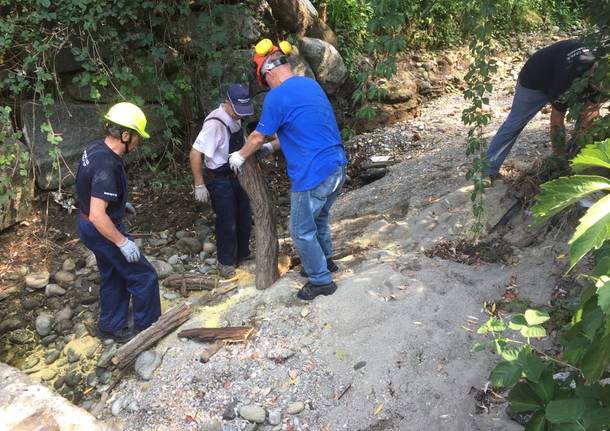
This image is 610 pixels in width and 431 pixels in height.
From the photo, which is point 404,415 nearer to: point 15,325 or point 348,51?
point 15,325

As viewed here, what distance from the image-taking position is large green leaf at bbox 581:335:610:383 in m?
1.45

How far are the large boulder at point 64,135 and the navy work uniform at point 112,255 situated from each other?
1.75 m

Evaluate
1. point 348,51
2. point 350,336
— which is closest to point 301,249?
point 350,336

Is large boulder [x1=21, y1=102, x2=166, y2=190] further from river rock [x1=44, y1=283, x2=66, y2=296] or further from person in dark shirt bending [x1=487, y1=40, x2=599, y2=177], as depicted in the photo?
person in dark shirt bending [x1=487, y1=40, x2=599, y2=177]

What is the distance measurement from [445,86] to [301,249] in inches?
247

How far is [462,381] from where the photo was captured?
2.99m

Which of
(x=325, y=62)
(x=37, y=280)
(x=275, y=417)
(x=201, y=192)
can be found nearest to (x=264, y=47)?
(x=201, y=192)

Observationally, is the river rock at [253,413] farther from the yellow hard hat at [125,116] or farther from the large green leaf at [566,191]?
the large green leaf at [566,191]

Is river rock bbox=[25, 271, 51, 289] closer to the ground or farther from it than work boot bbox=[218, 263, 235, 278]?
farther from it

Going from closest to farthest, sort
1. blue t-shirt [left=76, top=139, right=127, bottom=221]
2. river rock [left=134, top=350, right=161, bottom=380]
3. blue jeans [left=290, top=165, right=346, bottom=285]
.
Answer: blue t-shirt [left=76, top=139, right=127, bottom=221] < river rock [left=134, top=350, right=161, bottom=380] < blue jeans [left=290, top=165, right=346, bottom=285]

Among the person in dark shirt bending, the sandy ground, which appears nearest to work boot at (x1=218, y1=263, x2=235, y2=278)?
the sandy ground

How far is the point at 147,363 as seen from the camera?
3611 mm

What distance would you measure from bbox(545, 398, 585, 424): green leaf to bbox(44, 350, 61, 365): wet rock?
3.75 m

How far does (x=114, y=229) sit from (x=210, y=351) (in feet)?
3.42
